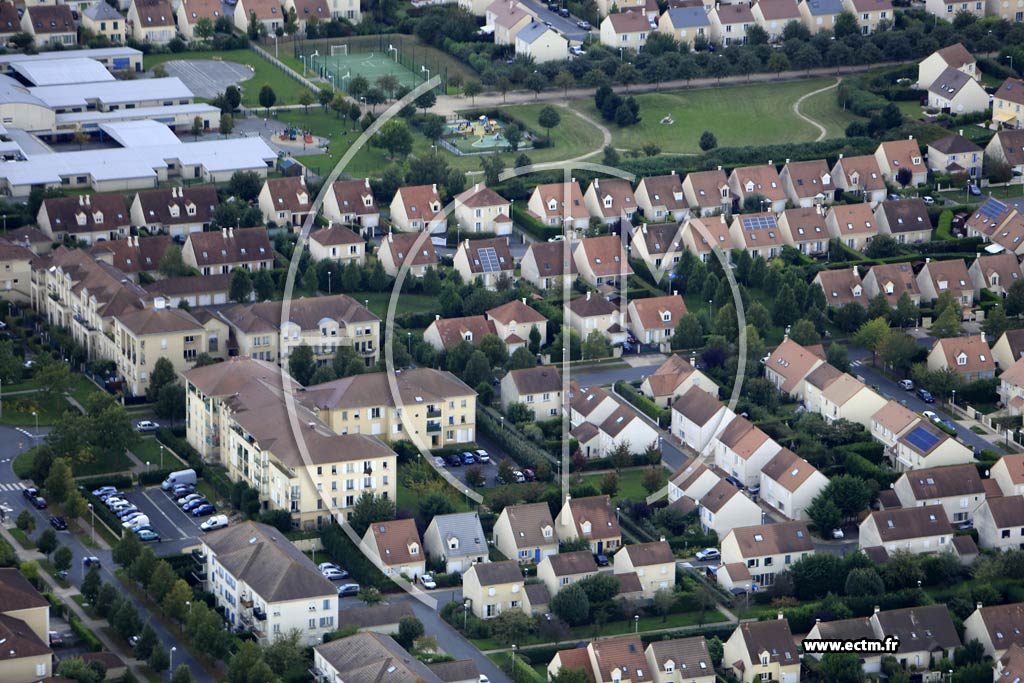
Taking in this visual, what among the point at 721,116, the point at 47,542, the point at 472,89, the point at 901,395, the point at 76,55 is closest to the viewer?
the point at 47,542

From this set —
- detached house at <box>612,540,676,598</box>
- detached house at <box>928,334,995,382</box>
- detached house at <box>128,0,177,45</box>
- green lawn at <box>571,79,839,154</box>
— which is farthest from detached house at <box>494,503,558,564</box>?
detached house at <box>128,0,177,45</box>

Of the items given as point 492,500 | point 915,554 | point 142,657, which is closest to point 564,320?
point 492,500

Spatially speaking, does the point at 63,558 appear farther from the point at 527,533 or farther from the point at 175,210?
the point at 175,210

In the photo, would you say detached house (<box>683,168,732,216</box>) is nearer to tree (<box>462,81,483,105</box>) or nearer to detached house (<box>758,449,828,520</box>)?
tree (<box>462,81,483,105</box>)

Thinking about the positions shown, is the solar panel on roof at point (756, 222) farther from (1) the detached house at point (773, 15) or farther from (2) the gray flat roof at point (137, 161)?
(1) the detached house at point (773, 15)

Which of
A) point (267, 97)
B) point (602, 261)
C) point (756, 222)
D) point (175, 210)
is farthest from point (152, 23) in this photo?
point (756, 222)

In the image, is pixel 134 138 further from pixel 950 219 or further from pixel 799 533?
pixel 799 533
